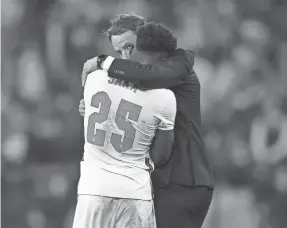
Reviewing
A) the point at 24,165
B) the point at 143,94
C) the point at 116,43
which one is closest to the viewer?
the point at 143,94

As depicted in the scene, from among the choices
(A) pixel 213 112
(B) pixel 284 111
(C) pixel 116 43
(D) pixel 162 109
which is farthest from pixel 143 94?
(B) pixel 284 111

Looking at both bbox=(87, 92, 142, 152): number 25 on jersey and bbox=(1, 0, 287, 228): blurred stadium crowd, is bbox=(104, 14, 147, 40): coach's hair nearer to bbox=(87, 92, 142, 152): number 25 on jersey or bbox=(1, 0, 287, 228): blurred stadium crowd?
bbox=(87, 92, 142, 152): number 25 on jersey

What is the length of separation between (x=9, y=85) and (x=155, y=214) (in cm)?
265

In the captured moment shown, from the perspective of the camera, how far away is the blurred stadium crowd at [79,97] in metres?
Answer: 4.45

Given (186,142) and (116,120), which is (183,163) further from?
(116,120)

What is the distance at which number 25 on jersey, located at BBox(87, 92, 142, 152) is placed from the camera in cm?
193

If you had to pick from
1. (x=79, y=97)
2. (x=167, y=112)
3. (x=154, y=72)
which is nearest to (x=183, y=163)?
(x=167, y=112)

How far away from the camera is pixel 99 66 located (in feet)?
6.56

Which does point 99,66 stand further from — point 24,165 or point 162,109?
point 24,165

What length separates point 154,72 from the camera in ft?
6.38

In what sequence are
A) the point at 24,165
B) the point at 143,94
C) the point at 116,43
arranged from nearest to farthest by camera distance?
the point at 143,94 < the point at 116,43 < the point at 24,165

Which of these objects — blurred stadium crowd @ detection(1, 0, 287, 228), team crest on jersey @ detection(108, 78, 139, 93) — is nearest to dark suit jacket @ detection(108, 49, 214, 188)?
team crest on jersey @ detection(108, 78, 139, 93)

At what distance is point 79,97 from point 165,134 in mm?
2513

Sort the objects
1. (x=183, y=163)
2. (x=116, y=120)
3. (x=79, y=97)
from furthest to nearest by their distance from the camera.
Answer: (x=79, y=97) < (x=183, y=163) < (x=116, y=120)
